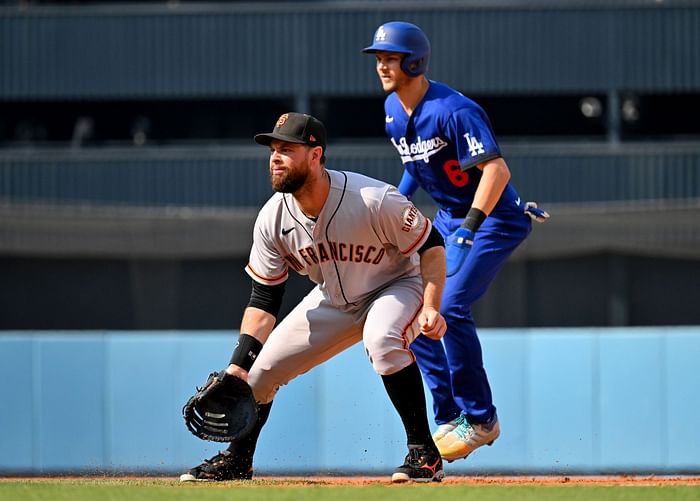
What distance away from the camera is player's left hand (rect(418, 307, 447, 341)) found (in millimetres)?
5555

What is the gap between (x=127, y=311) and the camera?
15.8 m

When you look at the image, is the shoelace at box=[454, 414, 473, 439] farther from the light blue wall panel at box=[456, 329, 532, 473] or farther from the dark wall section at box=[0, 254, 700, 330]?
the dark wall section at box=[0, 254, 700, 330]

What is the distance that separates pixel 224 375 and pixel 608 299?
990 cm

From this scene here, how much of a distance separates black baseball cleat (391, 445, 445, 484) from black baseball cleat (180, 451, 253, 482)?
744 millimetres

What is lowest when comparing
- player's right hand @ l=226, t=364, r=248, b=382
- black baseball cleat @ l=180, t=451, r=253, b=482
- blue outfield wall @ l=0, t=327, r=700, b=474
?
blue outfield wall @ l=0, t=327, r=700, b=474

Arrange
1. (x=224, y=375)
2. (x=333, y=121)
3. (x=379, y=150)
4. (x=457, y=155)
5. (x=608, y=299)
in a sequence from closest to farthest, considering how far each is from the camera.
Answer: (x=224, y=375) < (x=457, y=155) < (x=608, y=299) < (x=379, y=150) < (x=333, y=121)

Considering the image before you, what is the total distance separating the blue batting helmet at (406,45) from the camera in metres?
6.37

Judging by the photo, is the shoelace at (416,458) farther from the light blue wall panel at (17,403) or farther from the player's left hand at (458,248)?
the light blue wall panel at (17,403)

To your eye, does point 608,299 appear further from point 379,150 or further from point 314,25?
point 314,25

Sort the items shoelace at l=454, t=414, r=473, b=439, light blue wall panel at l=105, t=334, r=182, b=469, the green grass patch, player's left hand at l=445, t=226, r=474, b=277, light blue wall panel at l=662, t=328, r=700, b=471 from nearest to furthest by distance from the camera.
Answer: the green grass patch < player's left hand at l=445, t=226, r=474, b=277 < shoelace at l=454, t=414, r=473, b=439 < light blue wall panel at l=662, t=328, r=700, b=471 < light blue wall panel at l=105, t=334, r=182, b=469

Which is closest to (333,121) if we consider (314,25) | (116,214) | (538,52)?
(314,25)

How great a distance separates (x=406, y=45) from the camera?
6.37m

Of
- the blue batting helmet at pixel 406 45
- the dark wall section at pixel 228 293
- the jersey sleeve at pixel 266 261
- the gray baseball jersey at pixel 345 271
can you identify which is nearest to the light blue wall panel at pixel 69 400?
the gray baseball jersey at pixel 345 271

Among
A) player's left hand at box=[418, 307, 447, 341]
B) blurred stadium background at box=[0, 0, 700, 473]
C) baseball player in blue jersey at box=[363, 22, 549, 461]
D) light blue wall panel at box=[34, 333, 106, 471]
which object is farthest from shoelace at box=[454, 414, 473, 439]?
blurred stadium background at box=[0, 0, 700, 473]
